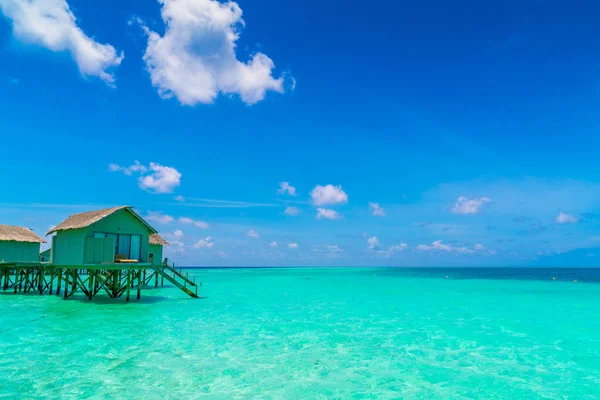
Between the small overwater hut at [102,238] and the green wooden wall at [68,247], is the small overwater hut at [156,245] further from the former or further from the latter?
the green wooden wall at [68,247]

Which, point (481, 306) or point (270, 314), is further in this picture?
point (481, 306)

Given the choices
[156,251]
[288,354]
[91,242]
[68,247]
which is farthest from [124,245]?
[288,354]

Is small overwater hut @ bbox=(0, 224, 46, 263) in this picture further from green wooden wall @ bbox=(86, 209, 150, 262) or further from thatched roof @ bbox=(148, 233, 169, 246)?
green wooden wall @ bbox=(86, 209, 150, 262)

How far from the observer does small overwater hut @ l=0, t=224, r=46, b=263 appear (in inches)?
1391

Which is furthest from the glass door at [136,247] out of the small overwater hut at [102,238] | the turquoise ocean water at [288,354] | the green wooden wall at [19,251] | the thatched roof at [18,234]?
the green wooden wall at [19,251]

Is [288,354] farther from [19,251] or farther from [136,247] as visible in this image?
[19,251]

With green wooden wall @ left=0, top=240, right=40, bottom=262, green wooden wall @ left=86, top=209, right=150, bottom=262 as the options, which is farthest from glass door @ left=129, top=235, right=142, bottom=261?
green wooden wall @ left=0, top=240, right=40, bottom=262

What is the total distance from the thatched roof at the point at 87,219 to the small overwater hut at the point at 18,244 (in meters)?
8.76

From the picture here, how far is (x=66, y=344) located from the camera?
653 inches

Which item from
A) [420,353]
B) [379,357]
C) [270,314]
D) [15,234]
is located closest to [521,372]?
[420,353]

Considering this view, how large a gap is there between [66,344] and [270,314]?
13.0 metres

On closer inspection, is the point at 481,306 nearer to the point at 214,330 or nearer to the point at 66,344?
the point at 214,330

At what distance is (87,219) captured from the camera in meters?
28.3

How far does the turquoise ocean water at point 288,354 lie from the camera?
40.1ft
